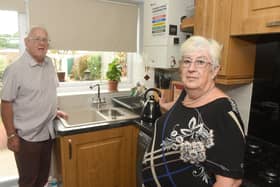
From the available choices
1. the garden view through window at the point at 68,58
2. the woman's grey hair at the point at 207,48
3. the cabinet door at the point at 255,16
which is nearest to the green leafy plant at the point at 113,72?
the garden view through window at the point at 68,58

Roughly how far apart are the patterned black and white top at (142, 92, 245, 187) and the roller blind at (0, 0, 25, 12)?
A: 166 centimetres

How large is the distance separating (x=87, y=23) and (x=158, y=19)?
29.6 inches

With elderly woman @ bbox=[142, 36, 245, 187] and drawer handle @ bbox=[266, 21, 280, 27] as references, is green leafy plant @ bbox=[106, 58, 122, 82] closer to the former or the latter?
elderly woman @ bbox=[142, 36, 245, 187]

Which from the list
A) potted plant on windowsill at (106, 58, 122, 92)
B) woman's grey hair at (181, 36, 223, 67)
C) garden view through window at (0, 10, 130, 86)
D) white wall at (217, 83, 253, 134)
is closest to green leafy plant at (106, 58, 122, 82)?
potted plant on windowsill at (106, 58, 122, 92)

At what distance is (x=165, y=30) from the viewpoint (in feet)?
6.09

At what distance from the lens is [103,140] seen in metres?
1.81

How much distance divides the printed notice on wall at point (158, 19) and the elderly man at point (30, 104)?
91cm

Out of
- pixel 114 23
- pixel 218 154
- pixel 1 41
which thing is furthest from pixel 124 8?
pixel 218 154

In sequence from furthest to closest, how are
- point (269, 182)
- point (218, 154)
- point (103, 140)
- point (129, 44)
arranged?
1. point (129, 44)
2. point (103, 140)
3. point (269, 182)
4. point (218, 154)

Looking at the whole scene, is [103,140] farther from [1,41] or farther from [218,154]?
[1,41]

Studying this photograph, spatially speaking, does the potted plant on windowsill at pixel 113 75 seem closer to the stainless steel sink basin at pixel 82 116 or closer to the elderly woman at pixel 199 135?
the stainless steel sink basin at pixel 82 116

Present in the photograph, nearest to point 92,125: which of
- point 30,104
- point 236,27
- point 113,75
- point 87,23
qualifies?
point 30,104

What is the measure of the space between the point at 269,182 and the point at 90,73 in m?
2.00

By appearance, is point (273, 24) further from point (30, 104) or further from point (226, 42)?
point (30, 104)
